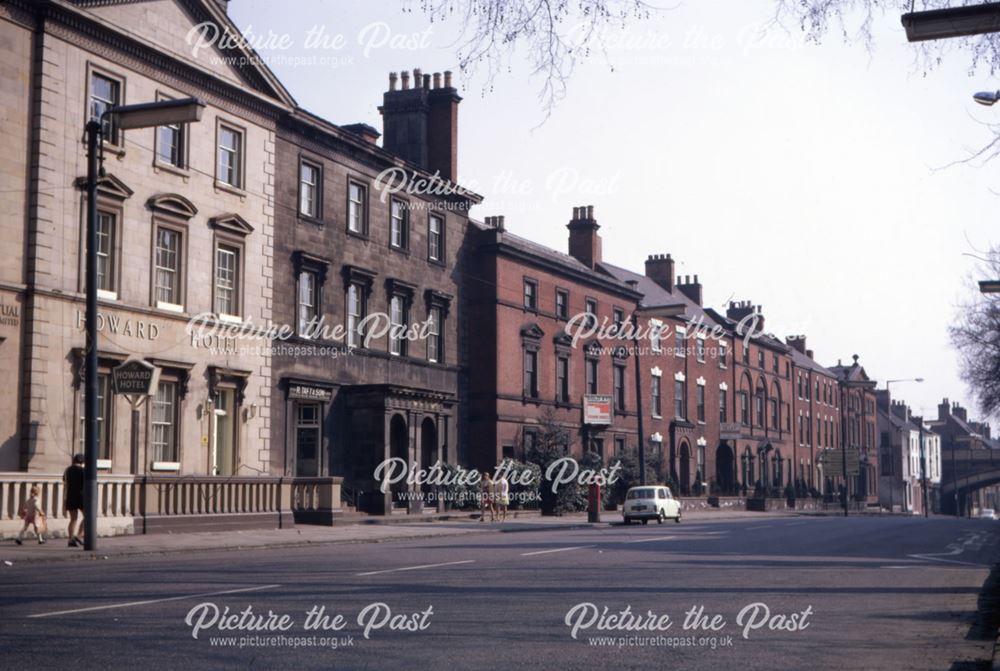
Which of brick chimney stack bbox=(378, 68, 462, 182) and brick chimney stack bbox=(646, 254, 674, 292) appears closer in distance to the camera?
brick chimney stack bbox=(378, 68, 462, 182)

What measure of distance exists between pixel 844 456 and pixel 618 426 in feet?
78.9

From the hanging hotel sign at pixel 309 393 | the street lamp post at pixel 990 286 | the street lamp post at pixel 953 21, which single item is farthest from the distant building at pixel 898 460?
the street lamp post at pixel 953 21

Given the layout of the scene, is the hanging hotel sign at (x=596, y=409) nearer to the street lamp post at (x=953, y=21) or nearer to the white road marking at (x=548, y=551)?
the white road marking at (x=548, y=551)

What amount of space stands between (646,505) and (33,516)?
80.4ft

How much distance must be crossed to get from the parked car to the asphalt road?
21.5 meters

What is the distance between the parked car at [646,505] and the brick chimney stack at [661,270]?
1151 inches

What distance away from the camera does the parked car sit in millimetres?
41250

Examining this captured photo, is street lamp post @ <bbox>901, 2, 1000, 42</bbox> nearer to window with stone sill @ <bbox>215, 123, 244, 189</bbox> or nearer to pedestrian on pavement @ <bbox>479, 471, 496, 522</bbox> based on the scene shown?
window with stone sill @ <bbox>215, 123, 244, 189</bbox>

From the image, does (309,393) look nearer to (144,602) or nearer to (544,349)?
(544,349)

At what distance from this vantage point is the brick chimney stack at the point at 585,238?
57531mm

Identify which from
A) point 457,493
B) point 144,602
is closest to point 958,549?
point 457,493

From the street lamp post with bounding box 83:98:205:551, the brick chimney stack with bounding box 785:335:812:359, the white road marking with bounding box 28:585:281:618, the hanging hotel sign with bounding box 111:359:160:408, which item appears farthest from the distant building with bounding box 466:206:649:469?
the brick chimney stack with bounding box 785:335:812:359

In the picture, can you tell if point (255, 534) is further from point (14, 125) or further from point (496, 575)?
point (496, 575)

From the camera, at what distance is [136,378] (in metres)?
24.2
